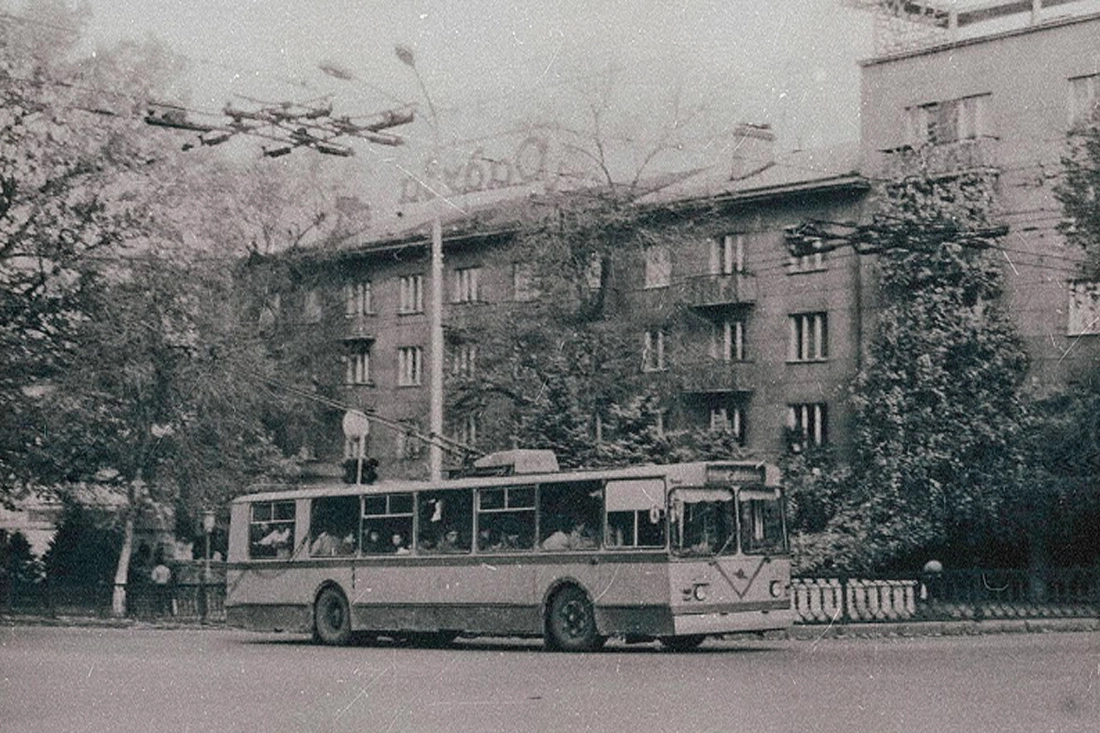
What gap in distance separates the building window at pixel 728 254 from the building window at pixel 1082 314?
34.3ft

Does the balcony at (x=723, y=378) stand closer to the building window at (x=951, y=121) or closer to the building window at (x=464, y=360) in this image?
the building window at (x=464, y=360)

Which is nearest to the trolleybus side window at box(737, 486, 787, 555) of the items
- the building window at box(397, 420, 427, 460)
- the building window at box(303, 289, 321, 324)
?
the building window at box(397, 420, 427, 460)

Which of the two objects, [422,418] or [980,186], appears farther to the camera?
[422,418]

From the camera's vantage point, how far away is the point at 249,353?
45.9m

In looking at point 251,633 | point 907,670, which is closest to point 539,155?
point 251,633

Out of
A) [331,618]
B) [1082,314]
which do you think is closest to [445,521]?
[331,618]

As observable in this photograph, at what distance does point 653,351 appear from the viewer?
52.4 m

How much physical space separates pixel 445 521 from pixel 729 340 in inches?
1159

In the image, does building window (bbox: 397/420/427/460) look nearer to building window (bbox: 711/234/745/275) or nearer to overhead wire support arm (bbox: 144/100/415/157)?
building window (bbox: 711/234/745/275)

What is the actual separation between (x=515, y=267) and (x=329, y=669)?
3051 centimetres

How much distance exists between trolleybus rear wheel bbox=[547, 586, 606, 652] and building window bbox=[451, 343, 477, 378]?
1025 inches

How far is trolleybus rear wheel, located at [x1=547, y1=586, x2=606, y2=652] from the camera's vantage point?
2375 centimetres

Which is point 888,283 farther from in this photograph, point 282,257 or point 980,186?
point 282,257

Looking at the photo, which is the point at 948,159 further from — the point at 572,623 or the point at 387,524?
the point at 572,623
